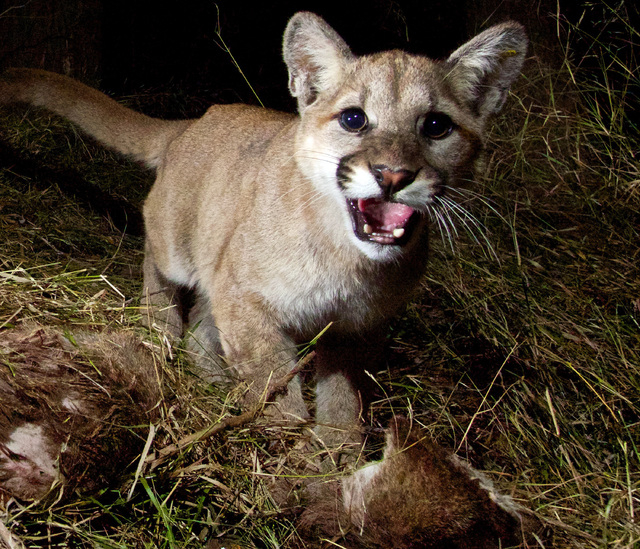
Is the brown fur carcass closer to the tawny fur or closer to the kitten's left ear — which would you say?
the tawny fur

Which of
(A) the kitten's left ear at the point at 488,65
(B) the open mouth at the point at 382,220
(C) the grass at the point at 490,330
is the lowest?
(C) the grass at the point at 490,330

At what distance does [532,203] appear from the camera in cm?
449

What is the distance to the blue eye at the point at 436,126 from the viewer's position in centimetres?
291

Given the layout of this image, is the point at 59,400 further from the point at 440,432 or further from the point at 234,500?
the point at 440,432

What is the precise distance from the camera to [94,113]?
13.5ft

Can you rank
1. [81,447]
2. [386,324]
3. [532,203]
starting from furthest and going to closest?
[532,203] → [386,324] → [81,447]

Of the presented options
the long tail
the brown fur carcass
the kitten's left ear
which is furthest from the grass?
the long tail

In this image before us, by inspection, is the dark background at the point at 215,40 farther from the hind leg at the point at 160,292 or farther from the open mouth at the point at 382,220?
the open mouth at the point at 382,220

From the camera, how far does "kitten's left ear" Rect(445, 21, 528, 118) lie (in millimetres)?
3074

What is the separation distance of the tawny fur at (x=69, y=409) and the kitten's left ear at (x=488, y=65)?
1835 mm

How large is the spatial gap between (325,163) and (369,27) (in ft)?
13.1

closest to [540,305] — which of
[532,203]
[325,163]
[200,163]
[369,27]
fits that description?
[532,203]

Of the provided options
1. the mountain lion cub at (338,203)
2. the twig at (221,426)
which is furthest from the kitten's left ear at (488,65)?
the twig at (221,426)

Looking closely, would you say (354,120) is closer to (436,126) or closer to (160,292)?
(436,126)
